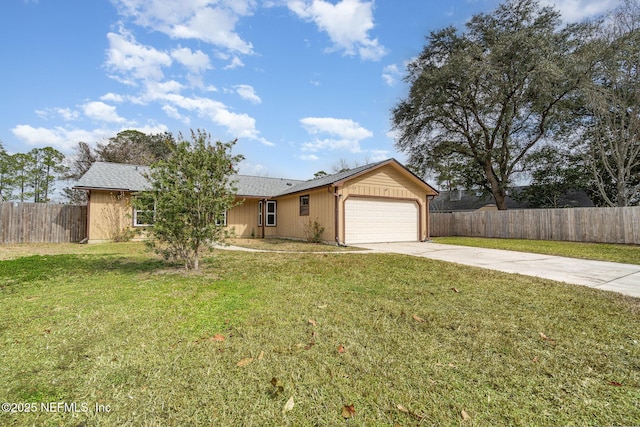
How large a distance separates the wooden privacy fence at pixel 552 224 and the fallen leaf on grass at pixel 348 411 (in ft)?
55.0

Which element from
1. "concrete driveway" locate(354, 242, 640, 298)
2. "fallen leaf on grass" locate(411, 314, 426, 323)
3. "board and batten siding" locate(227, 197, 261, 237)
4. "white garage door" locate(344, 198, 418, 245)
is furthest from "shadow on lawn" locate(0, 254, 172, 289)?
"board and batten siding" locate(227, 197, 261, 237)

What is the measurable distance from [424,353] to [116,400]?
2.47 m

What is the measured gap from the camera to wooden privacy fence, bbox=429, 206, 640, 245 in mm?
12396

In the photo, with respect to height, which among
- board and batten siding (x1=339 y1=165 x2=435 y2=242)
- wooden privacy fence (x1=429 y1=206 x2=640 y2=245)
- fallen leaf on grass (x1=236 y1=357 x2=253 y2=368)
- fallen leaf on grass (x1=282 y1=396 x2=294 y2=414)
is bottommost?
fallen leaf on grass (x1=282 y1=396 x2=294 y2=414)

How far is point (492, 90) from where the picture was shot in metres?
19.3

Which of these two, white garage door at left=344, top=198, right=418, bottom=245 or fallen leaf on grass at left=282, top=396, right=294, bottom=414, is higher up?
white garage door at left=344, top=198, right=418, bottom=245

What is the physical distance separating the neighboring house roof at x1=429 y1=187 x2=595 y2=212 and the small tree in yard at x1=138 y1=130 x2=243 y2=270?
26.1 m

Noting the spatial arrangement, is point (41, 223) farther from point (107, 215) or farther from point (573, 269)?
point (573, 269)

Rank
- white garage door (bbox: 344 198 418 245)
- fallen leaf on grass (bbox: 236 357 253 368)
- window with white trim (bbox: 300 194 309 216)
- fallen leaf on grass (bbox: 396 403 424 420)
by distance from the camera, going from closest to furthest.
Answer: fallen leaf on grass (bbox: 396 403 424 420)
fallen leaf on grass (bbox: 236 357 253 368)
white garage door (bbox: 344 198 418 245)
window with white trim (bbox: 300 194 309 216)

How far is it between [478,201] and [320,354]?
3538 centimetres

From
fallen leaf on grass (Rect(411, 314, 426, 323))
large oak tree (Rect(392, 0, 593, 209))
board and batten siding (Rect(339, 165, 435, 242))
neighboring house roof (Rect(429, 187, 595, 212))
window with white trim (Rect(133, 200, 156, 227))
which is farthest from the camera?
A: neighboring house roof (Rect(429, 187, 595, 212))

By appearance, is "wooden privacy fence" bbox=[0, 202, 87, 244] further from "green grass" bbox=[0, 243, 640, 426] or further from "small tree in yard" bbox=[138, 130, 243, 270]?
"small tree in yard" bbox=[138, 130, 243, 270]

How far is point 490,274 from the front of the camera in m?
6.04

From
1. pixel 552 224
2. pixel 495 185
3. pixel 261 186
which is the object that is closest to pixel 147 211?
pixel 261 186
